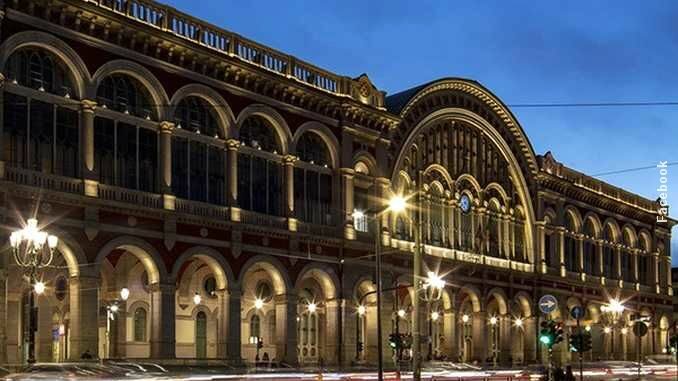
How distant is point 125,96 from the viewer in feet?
174

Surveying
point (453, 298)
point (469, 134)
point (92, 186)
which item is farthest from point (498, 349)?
point (92, 186)

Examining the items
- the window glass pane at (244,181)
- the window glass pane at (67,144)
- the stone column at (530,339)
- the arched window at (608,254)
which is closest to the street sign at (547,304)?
the window glass pane at (67,144)

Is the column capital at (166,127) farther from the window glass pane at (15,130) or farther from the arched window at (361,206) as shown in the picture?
the arched window at (361,206)

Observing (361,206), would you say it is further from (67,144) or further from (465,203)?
(67,144)

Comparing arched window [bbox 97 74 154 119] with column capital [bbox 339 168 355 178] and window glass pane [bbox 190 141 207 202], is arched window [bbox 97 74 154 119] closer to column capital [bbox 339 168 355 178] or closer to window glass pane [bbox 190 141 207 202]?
window glass pane [bbox 190 141 207 202]

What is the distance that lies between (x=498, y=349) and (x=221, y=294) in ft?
108

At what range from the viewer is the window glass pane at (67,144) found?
49719 millimetres

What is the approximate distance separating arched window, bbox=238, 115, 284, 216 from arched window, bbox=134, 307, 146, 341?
835cm

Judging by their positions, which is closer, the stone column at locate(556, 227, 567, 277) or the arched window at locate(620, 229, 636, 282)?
the stone column at locate(556, 227, 567, 277)

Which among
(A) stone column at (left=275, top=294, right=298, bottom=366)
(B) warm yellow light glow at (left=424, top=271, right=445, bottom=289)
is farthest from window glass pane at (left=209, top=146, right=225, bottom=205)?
(B) warm yellow light glow at (left=424, top=271, right=445, bottom=289)

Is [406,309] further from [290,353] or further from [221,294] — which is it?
[221,294]

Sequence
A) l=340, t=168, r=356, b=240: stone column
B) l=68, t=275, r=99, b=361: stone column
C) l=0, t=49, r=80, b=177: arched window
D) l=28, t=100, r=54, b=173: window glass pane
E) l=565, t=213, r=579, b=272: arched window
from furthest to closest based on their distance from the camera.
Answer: l=565, t=213, r=579, b=272: arched window → l=340, t=168, r=356, b=240: stone column → l=68, t=275, r=99, b=361: stone column → l=28, t=100, r=54, b=173: window glass pane → l=0, t=49, r=80, b=177: arched window

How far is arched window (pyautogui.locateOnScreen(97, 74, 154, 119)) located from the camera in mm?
52219

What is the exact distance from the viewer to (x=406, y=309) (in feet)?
248
